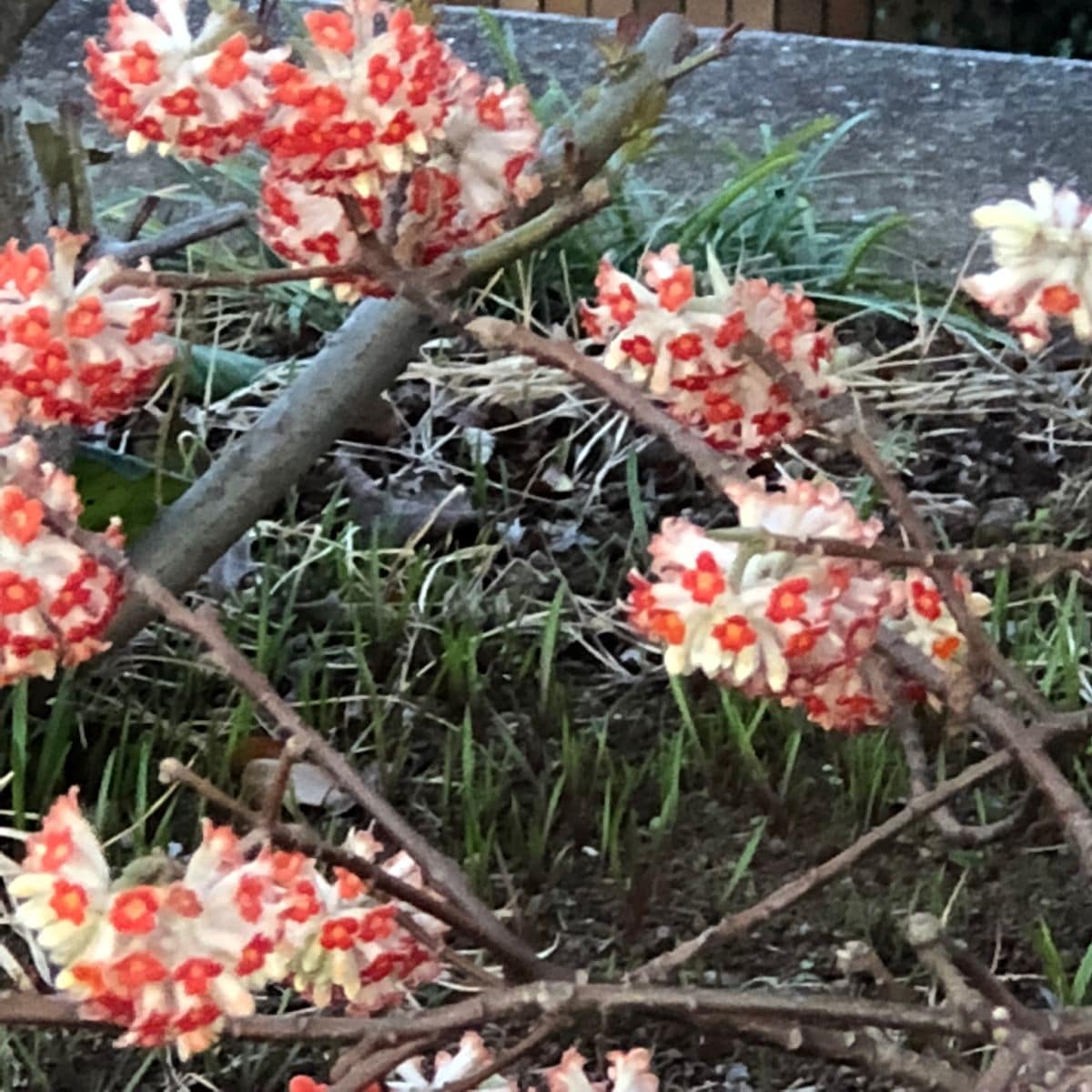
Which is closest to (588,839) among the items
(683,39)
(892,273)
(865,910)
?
(865,910)

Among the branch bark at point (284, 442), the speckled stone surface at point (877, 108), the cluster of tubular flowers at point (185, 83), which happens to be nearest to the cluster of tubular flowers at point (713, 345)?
the cluster of tubular flowers at point (185, 83)

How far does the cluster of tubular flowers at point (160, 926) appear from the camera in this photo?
397mm

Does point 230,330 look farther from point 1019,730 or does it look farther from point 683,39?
point 1019,730

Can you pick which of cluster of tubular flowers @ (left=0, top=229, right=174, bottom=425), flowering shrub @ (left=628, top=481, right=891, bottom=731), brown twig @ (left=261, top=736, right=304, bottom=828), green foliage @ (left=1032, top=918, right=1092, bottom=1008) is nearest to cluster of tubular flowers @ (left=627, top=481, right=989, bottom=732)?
flowering shrub @ (left=628, top=481, right=891, bottom=731)

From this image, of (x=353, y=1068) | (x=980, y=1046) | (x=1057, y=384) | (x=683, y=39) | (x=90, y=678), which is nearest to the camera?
(x=353, y=1068)

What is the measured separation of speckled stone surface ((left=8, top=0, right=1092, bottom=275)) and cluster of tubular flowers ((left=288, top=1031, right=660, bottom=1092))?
1171 millimetres

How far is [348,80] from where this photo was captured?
18.3 inches

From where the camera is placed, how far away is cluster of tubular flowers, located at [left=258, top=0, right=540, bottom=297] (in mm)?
463

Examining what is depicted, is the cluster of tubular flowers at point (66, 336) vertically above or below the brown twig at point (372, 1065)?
above

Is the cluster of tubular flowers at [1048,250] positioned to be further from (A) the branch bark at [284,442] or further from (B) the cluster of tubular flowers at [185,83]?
(A) the branch bark at [284,442]

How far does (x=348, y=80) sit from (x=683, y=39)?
38 cm

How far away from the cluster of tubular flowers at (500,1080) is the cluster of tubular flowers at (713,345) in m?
0.21

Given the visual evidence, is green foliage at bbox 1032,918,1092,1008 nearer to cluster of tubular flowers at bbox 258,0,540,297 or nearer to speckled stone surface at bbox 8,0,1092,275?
cluster of tubular flowers at bbox 258,0,540,297

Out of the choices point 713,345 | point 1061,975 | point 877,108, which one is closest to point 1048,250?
point 713,345
